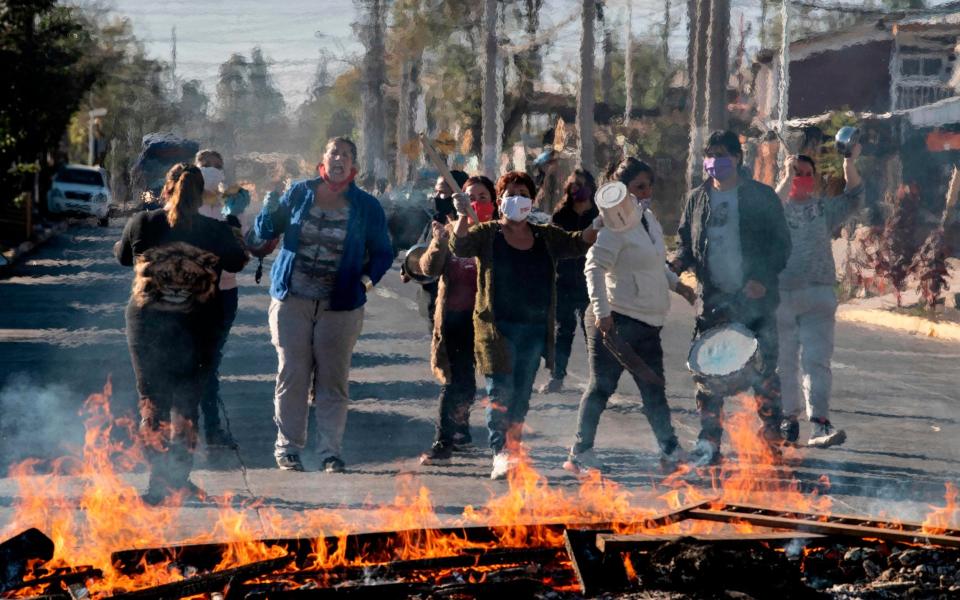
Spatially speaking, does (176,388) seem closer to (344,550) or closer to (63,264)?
(344,550)

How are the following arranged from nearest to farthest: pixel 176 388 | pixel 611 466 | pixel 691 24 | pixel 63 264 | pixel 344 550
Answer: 1. pixel 344 550
2. pixel 176 388
3. pixel 611 466
4. pixel 63 264
5. pixel 691 24

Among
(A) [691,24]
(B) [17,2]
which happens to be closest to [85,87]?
(B) [17,2]

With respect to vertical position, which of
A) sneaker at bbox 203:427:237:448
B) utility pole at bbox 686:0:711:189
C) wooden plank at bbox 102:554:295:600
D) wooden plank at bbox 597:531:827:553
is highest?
utility pole at bbox 686:0:711:189

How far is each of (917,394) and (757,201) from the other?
411 centimetres

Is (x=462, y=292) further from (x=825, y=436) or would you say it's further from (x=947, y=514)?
(x=947, y=514)

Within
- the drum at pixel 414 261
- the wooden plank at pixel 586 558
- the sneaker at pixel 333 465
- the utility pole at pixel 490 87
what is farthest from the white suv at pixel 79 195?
the wooden plank at pixel 586 558

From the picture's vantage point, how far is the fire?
19.4ft

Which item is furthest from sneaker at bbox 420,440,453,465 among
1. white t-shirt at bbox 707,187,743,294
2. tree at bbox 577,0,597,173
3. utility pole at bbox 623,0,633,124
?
utility pole at bbox 623,0,633,124

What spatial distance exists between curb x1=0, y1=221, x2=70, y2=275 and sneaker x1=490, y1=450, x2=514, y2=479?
15.7 metres

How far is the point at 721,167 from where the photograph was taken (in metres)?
8.68

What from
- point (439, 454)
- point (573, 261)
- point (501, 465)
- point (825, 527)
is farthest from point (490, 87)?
point (825, 527)

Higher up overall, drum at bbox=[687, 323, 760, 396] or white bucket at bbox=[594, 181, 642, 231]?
white bucket at bbox=[594, 181, 642, 231]

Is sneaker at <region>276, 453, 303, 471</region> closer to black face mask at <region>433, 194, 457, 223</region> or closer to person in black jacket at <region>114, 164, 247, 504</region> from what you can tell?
person in black jacket at <region>114, 164, 247, 504</region>

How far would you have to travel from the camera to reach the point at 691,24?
110ft
